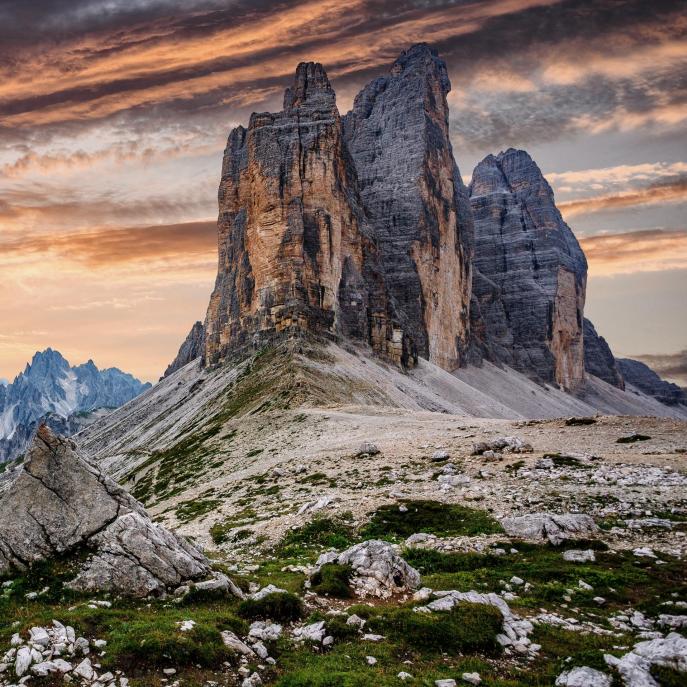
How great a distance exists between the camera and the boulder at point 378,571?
57.9 feet

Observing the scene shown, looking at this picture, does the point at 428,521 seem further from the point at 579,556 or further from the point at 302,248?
the point at 302,248

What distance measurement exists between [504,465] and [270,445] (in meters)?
34.8

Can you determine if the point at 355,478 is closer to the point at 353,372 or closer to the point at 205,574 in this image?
the point at 205,574

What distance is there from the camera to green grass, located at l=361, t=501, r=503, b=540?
24953mm

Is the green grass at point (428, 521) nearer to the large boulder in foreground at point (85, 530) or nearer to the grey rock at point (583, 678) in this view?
the large boulder in foreground at point (85, 530)

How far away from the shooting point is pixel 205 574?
17.7 m

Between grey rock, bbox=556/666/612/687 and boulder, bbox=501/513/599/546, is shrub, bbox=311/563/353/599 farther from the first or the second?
boulder, bbox=501/513/599/546

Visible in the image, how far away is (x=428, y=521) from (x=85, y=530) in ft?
51.5

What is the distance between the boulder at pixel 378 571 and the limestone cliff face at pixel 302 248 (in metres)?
112

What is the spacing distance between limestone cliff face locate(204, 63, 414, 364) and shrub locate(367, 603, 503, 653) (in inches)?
4591

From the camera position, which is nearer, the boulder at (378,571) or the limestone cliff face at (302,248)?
the boulder at (378,571)

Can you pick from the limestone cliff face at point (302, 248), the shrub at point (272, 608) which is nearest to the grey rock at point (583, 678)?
the shrub at point (272, 608)

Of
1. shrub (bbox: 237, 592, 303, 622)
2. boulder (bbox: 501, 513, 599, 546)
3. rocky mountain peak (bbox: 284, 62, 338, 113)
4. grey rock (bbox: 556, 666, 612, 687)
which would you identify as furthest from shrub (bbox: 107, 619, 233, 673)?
rocky mountain peak (bbox: 284, 62, 338, 113)

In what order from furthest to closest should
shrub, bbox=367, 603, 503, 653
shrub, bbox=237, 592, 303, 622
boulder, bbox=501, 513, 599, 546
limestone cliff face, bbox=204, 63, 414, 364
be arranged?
limestone cliff face, bbox=204, 63, 414, 364 < boulder, bbox=501, 513, 599, 546 < shrub, bbox=237, 592, 303, 622 < shrub, bbox=367, 603, 503, 653
